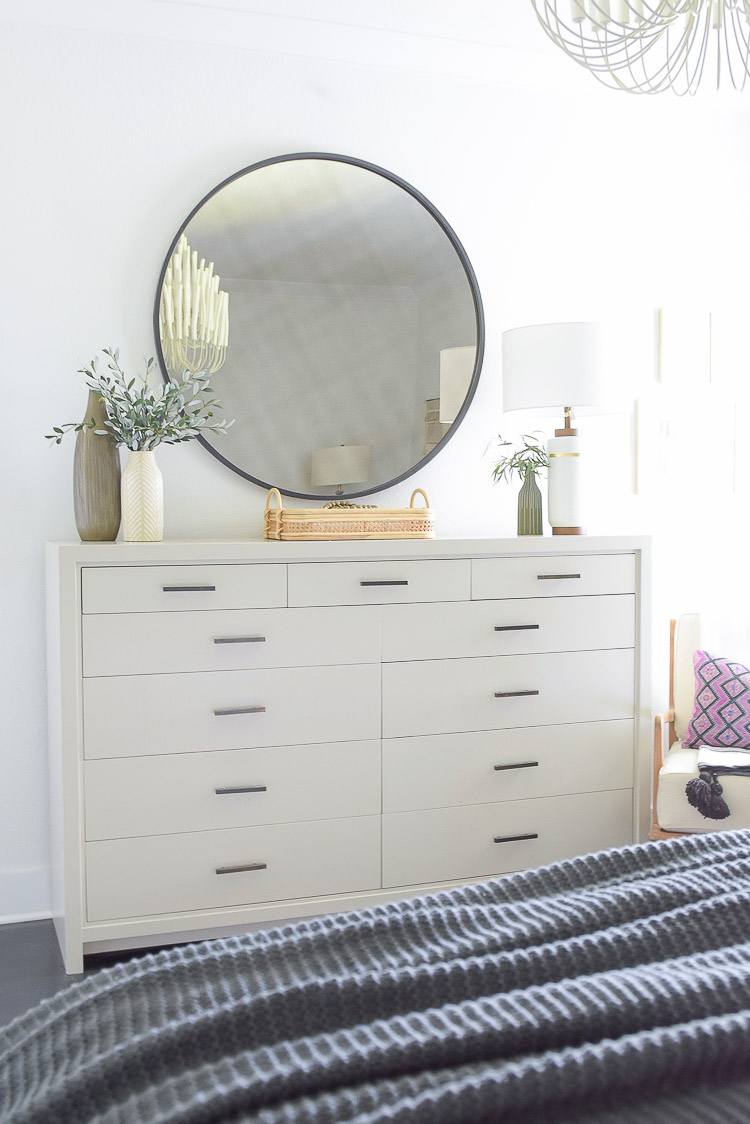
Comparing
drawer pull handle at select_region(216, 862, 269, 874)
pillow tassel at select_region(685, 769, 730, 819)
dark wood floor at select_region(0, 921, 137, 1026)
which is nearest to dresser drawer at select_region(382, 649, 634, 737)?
pillow tassel at select_region(685, 769, 730, 819)

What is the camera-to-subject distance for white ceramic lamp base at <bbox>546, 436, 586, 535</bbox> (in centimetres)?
274

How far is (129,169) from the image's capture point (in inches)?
106

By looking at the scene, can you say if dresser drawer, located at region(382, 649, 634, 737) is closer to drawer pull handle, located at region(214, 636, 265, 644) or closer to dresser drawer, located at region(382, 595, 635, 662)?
dresser drawer, located at region(382, 595, 635, 662)

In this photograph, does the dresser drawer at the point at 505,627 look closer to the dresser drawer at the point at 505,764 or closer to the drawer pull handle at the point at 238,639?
the dresser drawer at the point at 505,764

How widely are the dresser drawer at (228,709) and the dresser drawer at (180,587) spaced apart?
0.17 metres

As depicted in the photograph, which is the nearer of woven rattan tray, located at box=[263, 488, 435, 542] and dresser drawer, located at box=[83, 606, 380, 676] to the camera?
dresser drawer, located at box=[83, 606, 380, 676]

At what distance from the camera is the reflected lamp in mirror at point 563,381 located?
264 centimetres

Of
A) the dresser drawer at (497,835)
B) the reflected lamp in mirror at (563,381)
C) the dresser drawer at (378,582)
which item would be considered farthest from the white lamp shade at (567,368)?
the dresser drawer at (497,835)

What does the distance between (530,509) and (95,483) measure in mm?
1245

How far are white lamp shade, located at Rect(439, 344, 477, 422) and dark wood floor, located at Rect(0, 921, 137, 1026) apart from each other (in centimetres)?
183

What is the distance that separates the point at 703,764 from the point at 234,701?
1.25 metres

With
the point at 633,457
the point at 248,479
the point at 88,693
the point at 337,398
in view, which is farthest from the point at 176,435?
the point at 633,457

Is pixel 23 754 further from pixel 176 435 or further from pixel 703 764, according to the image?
pixel 703 764

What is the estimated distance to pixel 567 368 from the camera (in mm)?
2639
